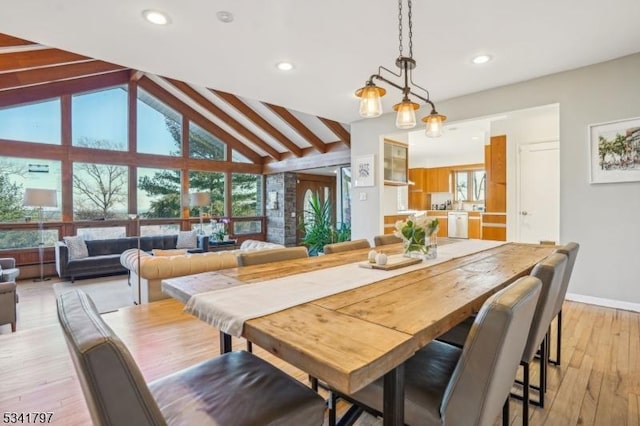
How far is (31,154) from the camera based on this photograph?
5977 mm

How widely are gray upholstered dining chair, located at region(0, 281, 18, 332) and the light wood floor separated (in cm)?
29

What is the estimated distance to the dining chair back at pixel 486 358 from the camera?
0.89 m

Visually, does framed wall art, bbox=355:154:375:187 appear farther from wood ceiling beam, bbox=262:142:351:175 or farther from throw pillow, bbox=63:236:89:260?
throw pillow, bbox=63:236:89:260

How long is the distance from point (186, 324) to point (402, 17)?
128 inches

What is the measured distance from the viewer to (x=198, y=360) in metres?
2.30

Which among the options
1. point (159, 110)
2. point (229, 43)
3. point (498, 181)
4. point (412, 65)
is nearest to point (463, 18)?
point (412, 65)

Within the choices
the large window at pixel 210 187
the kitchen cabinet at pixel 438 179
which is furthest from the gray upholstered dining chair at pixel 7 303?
the kitchen cabinet at pixel 438 179

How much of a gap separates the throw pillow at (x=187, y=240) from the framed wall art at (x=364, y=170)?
3835 mm

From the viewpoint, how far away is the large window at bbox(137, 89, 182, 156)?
7383mm

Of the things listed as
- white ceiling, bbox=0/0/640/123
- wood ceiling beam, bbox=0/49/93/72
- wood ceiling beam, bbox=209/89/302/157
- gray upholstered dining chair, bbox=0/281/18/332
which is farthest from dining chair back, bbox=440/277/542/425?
wood ceiling beam, bbox=209/89/302/157

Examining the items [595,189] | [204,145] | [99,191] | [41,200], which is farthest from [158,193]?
[595,189]

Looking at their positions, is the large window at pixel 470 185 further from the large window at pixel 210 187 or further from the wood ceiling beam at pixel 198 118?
the large window at pixel 210 187

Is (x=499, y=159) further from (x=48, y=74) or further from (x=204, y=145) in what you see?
(x=48, y=74)

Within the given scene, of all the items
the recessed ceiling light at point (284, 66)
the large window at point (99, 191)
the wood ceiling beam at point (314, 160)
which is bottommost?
the large window at point (99, 191)
